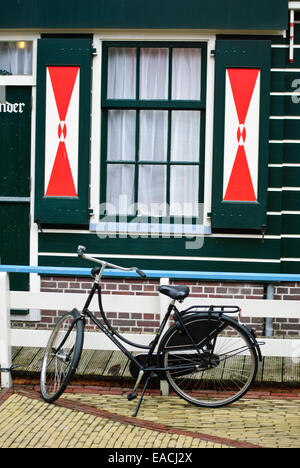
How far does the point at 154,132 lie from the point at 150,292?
1.66 m

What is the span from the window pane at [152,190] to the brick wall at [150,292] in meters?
0.74

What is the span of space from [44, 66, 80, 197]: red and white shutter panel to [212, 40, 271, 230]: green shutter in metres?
1.43

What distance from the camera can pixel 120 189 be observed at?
25.7 feet

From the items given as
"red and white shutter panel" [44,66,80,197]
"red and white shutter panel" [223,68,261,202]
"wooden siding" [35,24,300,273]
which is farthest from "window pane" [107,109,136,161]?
"red and white shutter panel" [223,68,261,202]

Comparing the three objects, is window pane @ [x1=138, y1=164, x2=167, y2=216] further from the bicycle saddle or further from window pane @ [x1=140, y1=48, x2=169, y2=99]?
the bicycle saddle

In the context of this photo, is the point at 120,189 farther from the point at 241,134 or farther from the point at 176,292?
the point at 176,292

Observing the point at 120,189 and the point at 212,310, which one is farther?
the point at 120,189

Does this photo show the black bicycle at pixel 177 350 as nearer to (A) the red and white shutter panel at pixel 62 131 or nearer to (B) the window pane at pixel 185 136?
(A) the red and white shutter panel at pixel 62 131

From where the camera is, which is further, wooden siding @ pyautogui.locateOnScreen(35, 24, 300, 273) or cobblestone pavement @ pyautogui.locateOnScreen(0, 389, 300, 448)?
wooden siding @ pyautogui.locateOnScreen(35, 24, 300, 273)

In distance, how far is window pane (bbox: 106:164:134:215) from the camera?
7820mm
